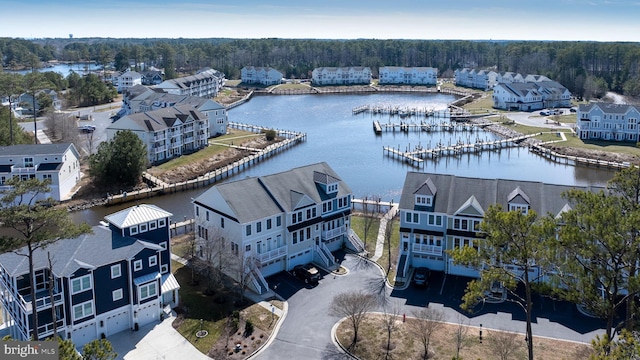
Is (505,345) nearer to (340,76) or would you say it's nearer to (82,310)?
(82,310)

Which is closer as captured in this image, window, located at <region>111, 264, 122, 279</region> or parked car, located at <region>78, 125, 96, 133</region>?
window, located at <region>111, 264, 122, 279</region>

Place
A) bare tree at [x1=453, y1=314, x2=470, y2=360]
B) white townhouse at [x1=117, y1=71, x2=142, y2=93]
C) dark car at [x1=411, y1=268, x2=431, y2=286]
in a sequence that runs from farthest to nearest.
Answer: white townhouse at [x1=117, y1=71, x2=142, y2=93] → dark car at [x1=411, y1=268, x2=431, y2=286] → bare tree at [x1=453, y1=314, x2=470, y2=360]

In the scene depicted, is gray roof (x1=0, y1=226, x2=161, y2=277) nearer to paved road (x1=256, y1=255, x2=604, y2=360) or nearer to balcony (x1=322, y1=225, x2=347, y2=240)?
paved road (x1=256, y1=255, x2=604, y2=360)

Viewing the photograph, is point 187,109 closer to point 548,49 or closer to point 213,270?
point 213,270

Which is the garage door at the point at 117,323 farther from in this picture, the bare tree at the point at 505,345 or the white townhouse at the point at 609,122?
the white townhouse at the point at 609,122

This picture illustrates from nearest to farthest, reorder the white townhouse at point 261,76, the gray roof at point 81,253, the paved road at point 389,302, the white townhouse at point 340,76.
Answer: the gray roof at point 81,253 → the paved road at point 389,302 → the white townhouse at point 261,76 → the white townhouse at point 340,76

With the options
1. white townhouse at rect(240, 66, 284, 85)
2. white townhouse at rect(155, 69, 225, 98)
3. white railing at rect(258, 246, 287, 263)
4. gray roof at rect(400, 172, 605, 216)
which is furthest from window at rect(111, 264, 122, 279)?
white townhouse at rect(240, 66, 284, 85)

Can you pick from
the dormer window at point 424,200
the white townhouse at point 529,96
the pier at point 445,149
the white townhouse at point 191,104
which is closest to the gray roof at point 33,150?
the white townhouse at point 191,104

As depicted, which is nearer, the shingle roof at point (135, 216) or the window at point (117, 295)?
the window at point (117, 295)
